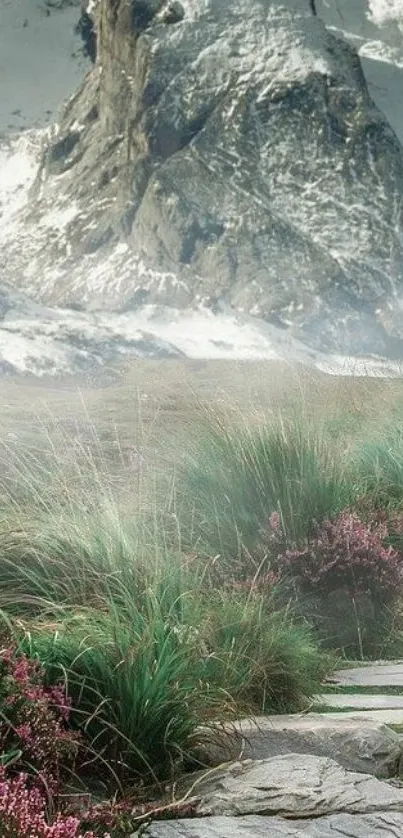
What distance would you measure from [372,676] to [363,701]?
2.30 feet

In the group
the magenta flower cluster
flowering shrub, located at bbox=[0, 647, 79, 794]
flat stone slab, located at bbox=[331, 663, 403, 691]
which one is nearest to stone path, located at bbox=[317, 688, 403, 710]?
flat stone slab, located at bbox=[331, 663, 403, 691]

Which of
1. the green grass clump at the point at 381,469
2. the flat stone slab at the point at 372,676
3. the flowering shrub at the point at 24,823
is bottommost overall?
the flat stone slab at the point at 372,676

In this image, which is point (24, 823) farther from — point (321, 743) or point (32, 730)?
point (321, 743)

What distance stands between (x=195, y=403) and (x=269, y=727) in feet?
15.3

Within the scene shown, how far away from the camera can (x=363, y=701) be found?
173 inches

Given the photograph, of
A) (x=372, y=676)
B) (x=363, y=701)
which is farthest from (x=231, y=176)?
(x=363, y=701)

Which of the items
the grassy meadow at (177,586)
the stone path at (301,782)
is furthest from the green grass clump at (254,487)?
the stone path at (301,782)

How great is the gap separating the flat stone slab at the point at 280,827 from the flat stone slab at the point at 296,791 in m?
0.06

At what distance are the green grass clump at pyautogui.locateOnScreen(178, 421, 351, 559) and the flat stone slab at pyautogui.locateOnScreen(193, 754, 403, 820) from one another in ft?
9.70

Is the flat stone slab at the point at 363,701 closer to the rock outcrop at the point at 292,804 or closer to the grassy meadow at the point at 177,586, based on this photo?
the grassy meadow at the point at 177,586

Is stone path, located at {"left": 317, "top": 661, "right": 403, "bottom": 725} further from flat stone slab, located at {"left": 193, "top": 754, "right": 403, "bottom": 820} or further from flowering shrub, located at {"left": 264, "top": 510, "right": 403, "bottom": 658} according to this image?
flat stone slab, located at {"left": 193, "top": 754, "right": 403, "bottom": 820}

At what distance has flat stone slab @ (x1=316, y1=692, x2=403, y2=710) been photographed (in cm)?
428

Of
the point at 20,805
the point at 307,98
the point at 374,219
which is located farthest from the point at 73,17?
the point at 20,805

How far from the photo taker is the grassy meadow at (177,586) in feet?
10.7
